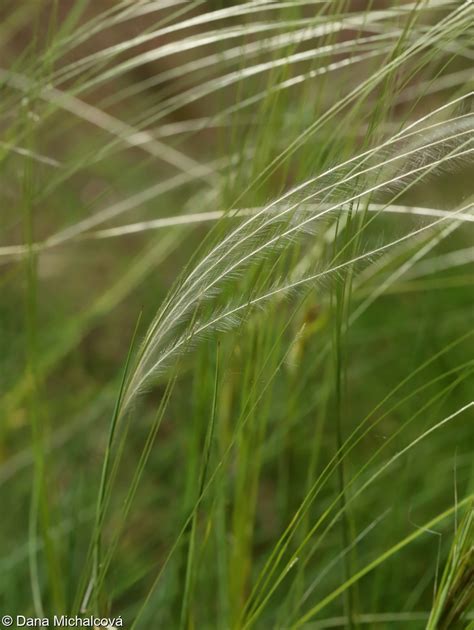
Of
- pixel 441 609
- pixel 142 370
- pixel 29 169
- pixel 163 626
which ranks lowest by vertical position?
pixel 163 626

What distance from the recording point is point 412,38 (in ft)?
1.97

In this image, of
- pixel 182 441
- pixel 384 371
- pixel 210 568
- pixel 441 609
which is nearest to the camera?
pixel 441 609

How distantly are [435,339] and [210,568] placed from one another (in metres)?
0.39

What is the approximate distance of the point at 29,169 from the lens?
0.53 meters

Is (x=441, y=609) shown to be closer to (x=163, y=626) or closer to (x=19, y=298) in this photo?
(x=163, y=626)

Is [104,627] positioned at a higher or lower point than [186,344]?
lower

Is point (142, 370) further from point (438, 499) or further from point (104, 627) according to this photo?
point (438, 499)

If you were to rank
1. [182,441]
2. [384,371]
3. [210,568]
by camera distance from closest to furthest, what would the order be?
[210,568] → [182,441] → [384,371]

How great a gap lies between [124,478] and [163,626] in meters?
0.43

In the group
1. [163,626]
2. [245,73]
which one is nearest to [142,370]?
[245,73]

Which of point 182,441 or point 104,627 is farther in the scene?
point 182,441

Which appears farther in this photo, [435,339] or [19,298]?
[19,298]

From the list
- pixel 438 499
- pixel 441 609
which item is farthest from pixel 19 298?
pixel 441 609


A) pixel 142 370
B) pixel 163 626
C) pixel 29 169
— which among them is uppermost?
pixel 29 169
